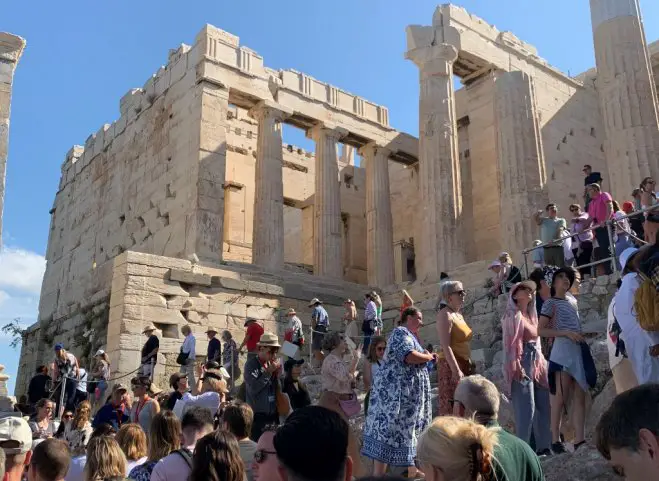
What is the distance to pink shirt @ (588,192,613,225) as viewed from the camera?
38.2 ft

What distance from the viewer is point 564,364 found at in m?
5.95

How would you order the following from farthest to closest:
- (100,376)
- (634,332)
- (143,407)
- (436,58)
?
(436,58) → (100,376) → (143,407) → (634,332)

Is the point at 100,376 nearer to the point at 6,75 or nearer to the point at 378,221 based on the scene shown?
the point at 6,75

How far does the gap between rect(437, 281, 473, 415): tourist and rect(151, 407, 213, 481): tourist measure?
7.58 feet

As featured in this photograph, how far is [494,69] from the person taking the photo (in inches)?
849

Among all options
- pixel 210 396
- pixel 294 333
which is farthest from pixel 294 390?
pixel 294 333

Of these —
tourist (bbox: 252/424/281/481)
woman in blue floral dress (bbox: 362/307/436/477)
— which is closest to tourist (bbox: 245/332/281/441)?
woman in blue floral dress (bbox: 362/307/436/477)

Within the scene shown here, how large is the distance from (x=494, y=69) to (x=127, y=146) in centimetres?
1211

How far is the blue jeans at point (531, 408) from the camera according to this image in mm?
5891

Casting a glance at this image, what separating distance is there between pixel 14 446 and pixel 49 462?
1.06ft

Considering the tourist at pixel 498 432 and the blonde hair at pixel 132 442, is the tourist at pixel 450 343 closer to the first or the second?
the tourist at pixel 498 432

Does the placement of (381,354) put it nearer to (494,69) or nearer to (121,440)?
(121,440)

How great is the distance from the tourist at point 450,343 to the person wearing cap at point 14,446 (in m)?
3.29

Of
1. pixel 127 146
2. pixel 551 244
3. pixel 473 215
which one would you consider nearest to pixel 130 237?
pixel 127 146
